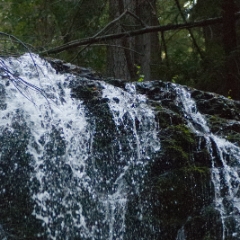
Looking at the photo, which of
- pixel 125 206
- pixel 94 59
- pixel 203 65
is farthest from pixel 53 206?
pixel 94 59

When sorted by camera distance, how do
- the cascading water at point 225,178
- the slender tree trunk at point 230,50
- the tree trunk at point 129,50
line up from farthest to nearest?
1. the tree trunk at point 129,50
2. the slender tree trunk at point 230,50
3. the cascading water at point 225,178

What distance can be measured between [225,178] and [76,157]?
1477mm

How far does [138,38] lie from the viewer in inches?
524

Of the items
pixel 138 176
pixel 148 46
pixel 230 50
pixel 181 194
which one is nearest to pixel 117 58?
pixel 148 46

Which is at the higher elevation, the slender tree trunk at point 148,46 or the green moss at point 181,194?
the slender tree trunk at point 148,46

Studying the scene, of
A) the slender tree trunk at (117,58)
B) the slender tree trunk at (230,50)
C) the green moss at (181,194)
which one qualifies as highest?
the slender tree trunk at (117,58)

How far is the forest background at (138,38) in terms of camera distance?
993 centimetres

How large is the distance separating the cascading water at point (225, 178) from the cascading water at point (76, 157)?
0.60 metres

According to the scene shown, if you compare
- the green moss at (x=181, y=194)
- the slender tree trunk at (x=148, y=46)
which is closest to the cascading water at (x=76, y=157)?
the green moss at (x=181, y=194)

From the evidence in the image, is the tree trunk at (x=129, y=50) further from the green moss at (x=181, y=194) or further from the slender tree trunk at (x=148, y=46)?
the green moss at (x=181, y=194)

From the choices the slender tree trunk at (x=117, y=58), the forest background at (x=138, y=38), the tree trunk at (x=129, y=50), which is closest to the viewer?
the forest background at (x=138, y=38)

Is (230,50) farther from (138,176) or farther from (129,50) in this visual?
(138,176)

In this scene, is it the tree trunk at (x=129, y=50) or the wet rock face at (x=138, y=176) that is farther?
the tree trunk at (x=129, y=50)

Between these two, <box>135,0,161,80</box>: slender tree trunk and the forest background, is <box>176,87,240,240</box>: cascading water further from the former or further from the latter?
<box>135,0,161,80</box>: slender tree trunk
